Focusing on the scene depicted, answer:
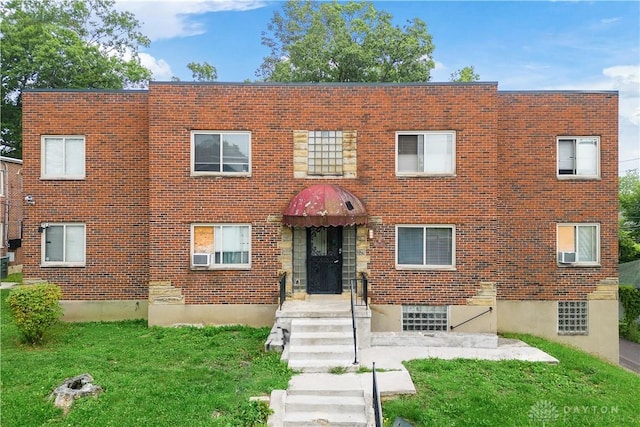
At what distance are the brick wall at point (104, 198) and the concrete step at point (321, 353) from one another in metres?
6.00

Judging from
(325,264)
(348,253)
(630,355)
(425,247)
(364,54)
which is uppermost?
(364,54)

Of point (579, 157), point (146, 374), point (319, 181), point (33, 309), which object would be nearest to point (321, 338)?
point (146, 374)

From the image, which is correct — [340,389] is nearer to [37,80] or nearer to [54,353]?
[54,353]

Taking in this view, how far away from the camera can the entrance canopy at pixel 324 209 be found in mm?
10422

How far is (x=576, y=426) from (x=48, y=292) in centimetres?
1100

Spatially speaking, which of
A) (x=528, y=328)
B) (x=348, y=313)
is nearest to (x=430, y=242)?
(x=348, y=313)

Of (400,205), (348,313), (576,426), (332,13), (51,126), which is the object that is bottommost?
(576,426)

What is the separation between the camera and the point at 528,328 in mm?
12570

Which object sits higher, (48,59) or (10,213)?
(48,59)

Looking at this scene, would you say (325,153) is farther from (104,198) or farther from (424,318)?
(104,198)

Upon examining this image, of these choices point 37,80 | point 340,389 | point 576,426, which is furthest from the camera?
point 37,80

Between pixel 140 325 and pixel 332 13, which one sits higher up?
pixel 332 13

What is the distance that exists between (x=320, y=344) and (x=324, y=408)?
2138 millimetres

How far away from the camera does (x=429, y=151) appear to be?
38.2ft
